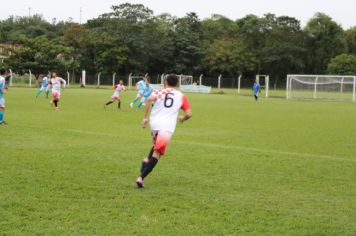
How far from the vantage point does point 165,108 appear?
Result: 760cm

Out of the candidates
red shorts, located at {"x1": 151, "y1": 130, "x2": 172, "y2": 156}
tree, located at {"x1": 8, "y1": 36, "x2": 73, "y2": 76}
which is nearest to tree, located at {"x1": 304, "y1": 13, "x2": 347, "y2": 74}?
tree, located at {"x1": 8, "y1": 36, "x2": 73, "y2": 76}

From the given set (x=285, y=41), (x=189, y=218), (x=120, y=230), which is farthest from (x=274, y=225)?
(x=285, y=41)

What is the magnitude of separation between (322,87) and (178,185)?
39959mm

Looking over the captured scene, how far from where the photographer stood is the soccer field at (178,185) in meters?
5.75

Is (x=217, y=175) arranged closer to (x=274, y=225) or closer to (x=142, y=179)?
(x=142, y=179)

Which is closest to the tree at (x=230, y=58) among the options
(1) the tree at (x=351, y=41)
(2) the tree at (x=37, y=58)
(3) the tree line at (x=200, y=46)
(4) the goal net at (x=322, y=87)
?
(3) the tree line at (x=200, y=46)

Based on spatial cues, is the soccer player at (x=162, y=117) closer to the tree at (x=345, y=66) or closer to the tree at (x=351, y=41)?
the tree at (x=345, y=66)

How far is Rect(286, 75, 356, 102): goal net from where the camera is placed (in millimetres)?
44438

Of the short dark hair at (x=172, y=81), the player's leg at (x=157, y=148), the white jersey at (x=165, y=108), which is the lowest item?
the player's leg at (x=157, y=148)

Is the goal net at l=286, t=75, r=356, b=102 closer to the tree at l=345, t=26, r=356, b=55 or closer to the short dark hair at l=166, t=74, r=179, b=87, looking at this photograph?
the short dark hair at l=166, t=74, r=179, b=87

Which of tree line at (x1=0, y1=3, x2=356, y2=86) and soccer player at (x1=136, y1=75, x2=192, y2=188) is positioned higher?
tree line at (x1=0, y1=3, x2=356, y2=86)

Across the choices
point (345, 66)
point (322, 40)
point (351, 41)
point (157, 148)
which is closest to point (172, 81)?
point (157, 148)

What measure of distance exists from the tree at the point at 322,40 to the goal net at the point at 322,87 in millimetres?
37468

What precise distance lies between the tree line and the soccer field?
60113mm
